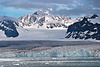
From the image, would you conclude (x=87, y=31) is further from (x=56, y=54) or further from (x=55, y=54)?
(x=55, y=54)

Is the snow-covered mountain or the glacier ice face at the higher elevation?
the snow-covered mountain

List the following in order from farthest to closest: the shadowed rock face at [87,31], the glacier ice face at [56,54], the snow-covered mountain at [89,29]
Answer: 1. the snow-covered mountain at [89,29]
2. the shadowed rock face at [87,31]
3. the glacier ice face at [56,54]

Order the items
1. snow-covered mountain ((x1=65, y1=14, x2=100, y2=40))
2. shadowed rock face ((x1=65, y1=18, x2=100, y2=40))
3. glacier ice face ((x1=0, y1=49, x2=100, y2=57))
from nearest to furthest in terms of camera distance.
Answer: glacier ice face ((x1=0, y1=49, x2=100, y2=57)), shadowed rock face ((x1=65, y1=18, x2=100, y2=40)), snow-covered mountain ((x1=65, y1=14, x2=100, y2=40))

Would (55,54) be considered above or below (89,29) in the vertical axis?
below

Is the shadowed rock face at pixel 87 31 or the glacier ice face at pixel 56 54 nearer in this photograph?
the glacier ice face at pixel 56 54

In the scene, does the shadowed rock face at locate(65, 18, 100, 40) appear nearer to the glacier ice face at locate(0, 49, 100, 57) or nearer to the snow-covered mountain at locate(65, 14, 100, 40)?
the snow-covered mountain at locate(65, 14, 100, 40)

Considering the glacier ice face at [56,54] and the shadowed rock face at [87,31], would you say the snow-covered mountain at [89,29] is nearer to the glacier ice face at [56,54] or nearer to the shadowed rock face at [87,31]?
the shadowed rock face at [87,31]

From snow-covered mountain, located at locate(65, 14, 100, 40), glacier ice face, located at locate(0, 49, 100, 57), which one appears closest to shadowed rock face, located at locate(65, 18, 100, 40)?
snow-covered mountain, located at locate(65, 14, 100, 40)

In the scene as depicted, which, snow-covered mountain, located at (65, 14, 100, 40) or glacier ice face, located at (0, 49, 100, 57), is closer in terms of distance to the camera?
glacier ice face, located at (0, 49, 100, 57)

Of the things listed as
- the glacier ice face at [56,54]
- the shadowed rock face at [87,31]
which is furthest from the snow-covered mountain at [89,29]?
the glacier ice face at [56,54]

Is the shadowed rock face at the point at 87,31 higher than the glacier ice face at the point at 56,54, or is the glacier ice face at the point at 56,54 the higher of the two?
the shadowed rock face at the point at 87,31

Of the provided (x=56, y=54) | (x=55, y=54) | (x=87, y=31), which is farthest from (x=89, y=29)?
(x=55, y=54)

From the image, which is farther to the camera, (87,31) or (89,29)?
(87,31)

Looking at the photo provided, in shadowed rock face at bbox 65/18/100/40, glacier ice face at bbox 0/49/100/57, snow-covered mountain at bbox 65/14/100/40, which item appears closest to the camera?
glacier ice face at bbox 0/49/100/57
